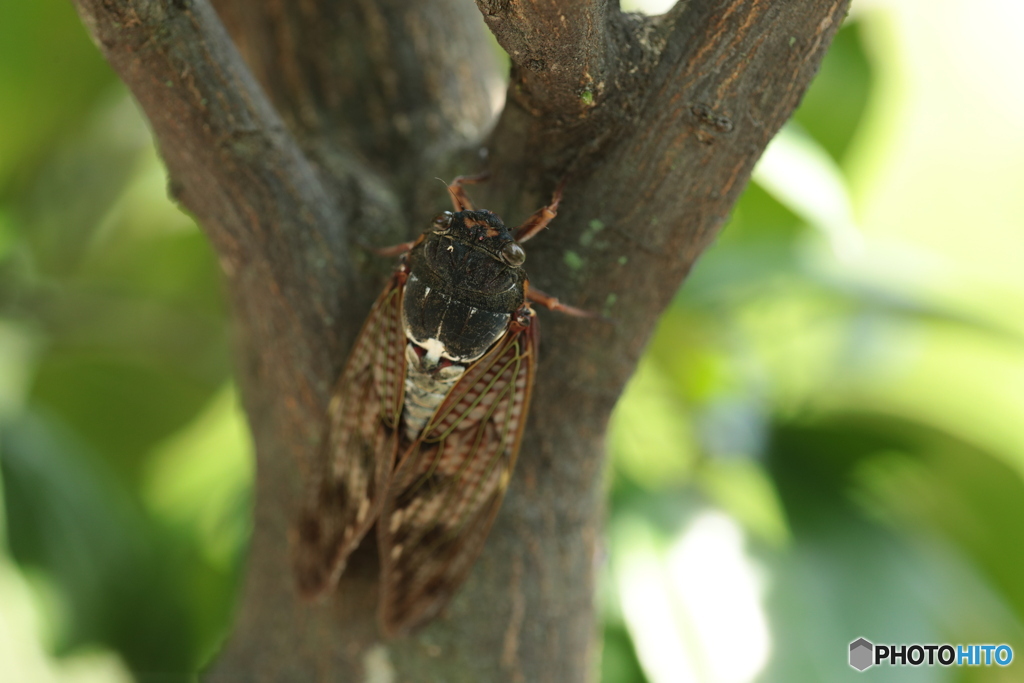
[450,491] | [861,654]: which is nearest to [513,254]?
[450,491]

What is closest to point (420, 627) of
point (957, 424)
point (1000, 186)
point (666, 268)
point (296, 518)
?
point (296, 518)

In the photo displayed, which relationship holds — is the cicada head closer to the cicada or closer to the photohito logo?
the cicada

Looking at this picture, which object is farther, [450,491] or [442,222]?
[450,491]

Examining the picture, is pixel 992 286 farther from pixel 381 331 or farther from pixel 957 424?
pixel 381 331

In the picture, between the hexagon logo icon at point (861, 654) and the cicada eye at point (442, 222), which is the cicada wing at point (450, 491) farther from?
the hexagon logo icon at point (861, 654)

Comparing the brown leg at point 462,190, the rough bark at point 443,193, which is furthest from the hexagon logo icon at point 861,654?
the brown leg at point 462,190

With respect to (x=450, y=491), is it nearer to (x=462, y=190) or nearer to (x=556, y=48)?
(x=462, y=190)
